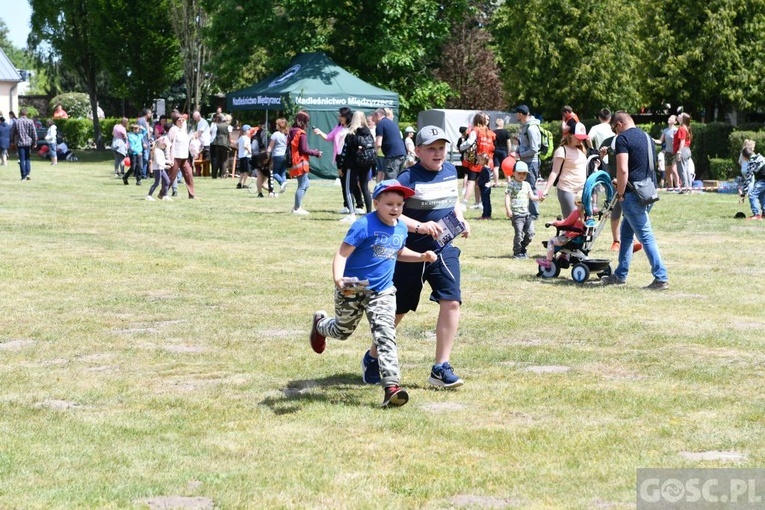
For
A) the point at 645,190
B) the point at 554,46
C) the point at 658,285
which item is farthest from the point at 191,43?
the point at 658,285

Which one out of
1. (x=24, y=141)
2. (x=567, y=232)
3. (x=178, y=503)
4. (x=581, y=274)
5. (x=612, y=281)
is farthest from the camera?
(x=24, y=141)

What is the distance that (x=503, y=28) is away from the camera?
56.3 m

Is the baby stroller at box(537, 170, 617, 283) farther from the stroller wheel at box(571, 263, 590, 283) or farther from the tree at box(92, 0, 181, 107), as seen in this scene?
the tree at box(92, 0, 181, 107)

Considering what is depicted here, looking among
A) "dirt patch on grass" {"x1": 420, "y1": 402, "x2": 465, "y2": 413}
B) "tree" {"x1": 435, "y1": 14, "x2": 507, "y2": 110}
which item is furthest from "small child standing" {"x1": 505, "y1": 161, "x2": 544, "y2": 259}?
"tree" {"x1": 435, "y1": 14, "x2": 507, "y2": 110}

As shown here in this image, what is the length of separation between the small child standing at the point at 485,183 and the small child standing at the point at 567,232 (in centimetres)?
679

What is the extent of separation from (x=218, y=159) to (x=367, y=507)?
3154cm

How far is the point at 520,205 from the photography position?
14.8 m

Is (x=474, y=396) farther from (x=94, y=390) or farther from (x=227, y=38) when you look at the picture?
(x=227, y=38)

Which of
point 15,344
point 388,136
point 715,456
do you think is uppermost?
point 388,136

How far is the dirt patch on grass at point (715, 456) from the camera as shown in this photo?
5.97 meters

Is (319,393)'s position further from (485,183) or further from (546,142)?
(485,183)

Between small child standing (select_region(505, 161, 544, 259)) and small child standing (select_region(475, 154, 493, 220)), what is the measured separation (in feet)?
17.0

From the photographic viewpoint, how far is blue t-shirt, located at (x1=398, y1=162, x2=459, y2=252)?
776 cm

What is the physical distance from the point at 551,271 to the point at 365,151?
7.03m
